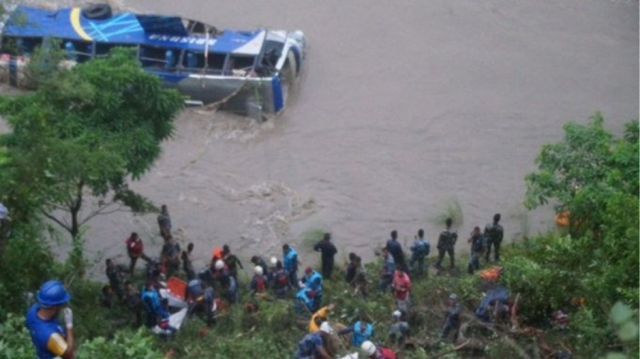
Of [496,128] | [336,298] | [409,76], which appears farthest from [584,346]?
[409,76]

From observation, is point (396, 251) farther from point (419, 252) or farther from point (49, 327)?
point (49, 327)

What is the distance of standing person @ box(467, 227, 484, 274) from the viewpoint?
52.1 ft

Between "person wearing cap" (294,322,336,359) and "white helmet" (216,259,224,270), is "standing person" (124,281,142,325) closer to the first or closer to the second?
"white helmet" (216,259,224,270)

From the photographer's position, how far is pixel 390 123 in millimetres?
22297

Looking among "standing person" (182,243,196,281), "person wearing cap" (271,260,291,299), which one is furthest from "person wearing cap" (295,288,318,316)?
"standing person" (182,243,196,281)

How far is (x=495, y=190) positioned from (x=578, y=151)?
546 centimetres

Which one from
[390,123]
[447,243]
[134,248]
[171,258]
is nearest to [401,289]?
[447,243]

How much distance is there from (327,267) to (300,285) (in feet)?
4.81

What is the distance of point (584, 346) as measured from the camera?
1020 cm

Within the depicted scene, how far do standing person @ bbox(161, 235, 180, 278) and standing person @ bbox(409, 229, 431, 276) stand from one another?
3.41 m

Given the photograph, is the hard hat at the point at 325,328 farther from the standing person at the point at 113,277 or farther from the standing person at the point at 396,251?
the standing person at the point at 396,251

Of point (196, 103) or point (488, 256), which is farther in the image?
point (196, 103)

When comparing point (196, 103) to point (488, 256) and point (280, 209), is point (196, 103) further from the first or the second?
point (488, 256)

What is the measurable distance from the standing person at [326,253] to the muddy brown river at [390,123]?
2214mm
